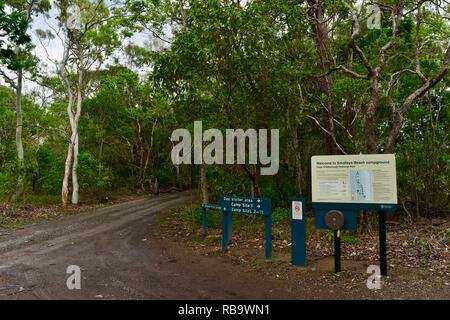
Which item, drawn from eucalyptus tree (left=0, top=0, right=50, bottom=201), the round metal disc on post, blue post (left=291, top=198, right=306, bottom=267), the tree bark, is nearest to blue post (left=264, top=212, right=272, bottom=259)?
blue post (left=291, top=198, right=306, bottom=267)

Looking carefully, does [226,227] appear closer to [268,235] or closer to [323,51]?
[268,235]

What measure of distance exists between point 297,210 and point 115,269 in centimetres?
380

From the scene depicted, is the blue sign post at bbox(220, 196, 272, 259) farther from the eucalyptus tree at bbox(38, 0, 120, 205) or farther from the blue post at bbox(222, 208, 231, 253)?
the eucalyptus tree at bbox(38, 0, 120, 205)

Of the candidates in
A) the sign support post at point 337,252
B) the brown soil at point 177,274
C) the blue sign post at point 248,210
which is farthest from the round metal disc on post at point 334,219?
the blue sign post at point 248,210

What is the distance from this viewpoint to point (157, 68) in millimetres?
10898

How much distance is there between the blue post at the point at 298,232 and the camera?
7285mm

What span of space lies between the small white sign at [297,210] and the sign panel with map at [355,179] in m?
0.39

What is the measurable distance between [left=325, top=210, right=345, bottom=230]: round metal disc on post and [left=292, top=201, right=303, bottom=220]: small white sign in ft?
1.91

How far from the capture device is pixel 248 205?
8.45 meters

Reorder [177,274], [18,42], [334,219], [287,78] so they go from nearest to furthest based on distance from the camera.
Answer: [334,219], [177,274], [287,78], [18,42]

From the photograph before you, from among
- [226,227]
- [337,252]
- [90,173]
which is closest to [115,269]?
[226,227]

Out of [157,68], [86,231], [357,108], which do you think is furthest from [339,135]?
[86,231]

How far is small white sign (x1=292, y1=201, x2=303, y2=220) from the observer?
726 cm

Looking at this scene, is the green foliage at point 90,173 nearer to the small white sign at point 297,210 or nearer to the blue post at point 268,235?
the blue post at point 268,235
